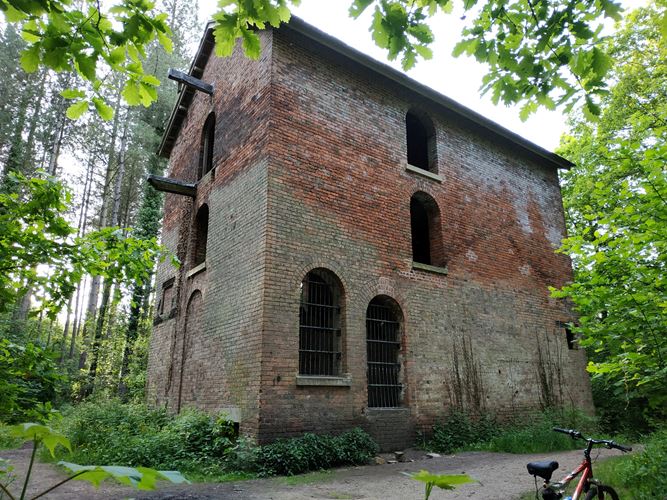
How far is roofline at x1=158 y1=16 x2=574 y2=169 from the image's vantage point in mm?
10281

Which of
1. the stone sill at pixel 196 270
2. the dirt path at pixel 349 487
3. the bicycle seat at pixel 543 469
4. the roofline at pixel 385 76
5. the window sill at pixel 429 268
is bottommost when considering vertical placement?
the dirt path at pixel 349 487

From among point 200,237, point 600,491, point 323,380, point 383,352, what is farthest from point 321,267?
point 600,491

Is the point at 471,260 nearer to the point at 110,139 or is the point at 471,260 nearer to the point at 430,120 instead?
the point at 430,120

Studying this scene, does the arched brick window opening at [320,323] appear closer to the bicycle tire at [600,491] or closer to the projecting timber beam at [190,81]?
the bicycle tire at [600,491]

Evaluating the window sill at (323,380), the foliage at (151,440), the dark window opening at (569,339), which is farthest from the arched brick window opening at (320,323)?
the dark window opening at (569,339)

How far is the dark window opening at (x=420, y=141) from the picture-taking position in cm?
1260

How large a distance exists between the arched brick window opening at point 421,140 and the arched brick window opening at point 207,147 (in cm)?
532

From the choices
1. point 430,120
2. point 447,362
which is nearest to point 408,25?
point 447,362

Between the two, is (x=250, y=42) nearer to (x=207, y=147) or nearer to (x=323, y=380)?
(x=323, y=380)

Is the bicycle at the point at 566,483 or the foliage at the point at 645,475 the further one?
the foliage at the point at 645,475

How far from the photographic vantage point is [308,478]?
7199 millimetres

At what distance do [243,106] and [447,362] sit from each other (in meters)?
Result: 7.31

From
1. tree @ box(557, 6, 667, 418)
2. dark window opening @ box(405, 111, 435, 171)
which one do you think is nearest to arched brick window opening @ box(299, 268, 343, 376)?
tree @ box(557, 6, 667, 418)

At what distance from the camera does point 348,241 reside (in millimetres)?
9906
